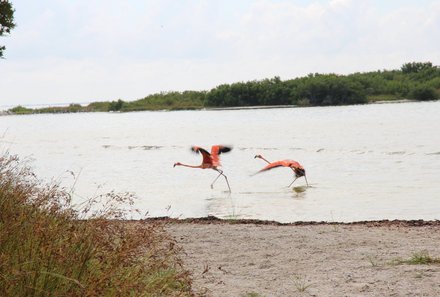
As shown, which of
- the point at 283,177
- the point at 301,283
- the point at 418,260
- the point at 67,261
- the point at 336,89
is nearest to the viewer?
the point at 67,261

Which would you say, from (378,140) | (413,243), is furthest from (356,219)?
(378,140)

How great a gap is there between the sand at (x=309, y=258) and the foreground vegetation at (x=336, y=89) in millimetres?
71418

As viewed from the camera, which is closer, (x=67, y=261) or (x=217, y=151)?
(x=67, y=261)

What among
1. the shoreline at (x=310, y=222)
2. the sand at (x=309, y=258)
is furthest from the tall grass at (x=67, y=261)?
the shoreline at (x=310, y=222)

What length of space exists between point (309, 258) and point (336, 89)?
249 feet

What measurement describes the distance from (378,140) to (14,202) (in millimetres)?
30970

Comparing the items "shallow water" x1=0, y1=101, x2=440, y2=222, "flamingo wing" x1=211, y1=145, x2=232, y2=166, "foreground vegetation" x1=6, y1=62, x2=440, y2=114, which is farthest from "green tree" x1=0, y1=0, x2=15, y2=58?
"foreground vegetation" x1=6, y1=62, x2=440, y2=114

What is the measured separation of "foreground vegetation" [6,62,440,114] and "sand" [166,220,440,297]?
7142cm

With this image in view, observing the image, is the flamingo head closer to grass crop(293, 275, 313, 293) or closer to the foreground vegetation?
grass crop(293, 275, 313, 293)

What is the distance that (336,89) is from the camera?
3287 inches

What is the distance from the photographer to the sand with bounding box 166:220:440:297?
7.24 metres

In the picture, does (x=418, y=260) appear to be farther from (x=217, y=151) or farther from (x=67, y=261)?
(x=217, y=151)

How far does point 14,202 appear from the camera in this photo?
21.4 ft

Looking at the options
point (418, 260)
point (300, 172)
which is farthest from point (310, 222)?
point (300, 172)
